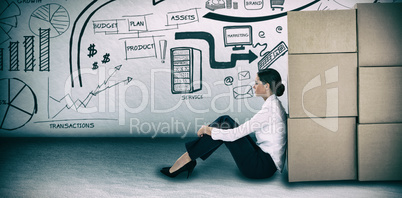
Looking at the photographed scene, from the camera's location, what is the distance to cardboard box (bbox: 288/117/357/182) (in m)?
1.84

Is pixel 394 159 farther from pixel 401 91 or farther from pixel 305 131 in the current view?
pixel 305 131

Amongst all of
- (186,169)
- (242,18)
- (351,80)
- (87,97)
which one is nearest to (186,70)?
(242,18)

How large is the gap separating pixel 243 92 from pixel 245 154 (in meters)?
1.62

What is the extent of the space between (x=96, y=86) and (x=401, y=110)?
3065 millimetres

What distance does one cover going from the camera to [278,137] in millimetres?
1875

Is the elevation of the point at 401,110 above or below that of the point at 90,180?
above

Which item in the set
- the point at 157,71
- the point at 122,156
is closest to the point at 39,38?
the point at 157,71

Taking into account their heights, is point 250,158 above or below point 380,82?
below

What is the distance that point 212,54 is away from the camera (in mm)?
3396

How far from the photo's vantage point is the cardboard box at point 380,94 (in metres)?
1.79

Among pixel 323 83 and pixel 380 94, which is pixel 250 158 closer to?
pixel 323 83

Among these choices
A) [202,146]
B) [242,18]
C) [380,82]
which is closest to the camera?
[380,82]

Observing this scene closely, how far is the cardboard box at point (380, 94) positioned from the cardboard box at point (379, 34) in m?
0.06

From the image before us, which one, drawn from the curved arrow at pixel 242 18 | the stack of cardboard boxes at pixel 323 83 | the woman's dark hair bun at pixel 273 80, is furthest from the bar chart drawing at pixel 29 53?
the stack of cardboard boxes at pixel 323 83
